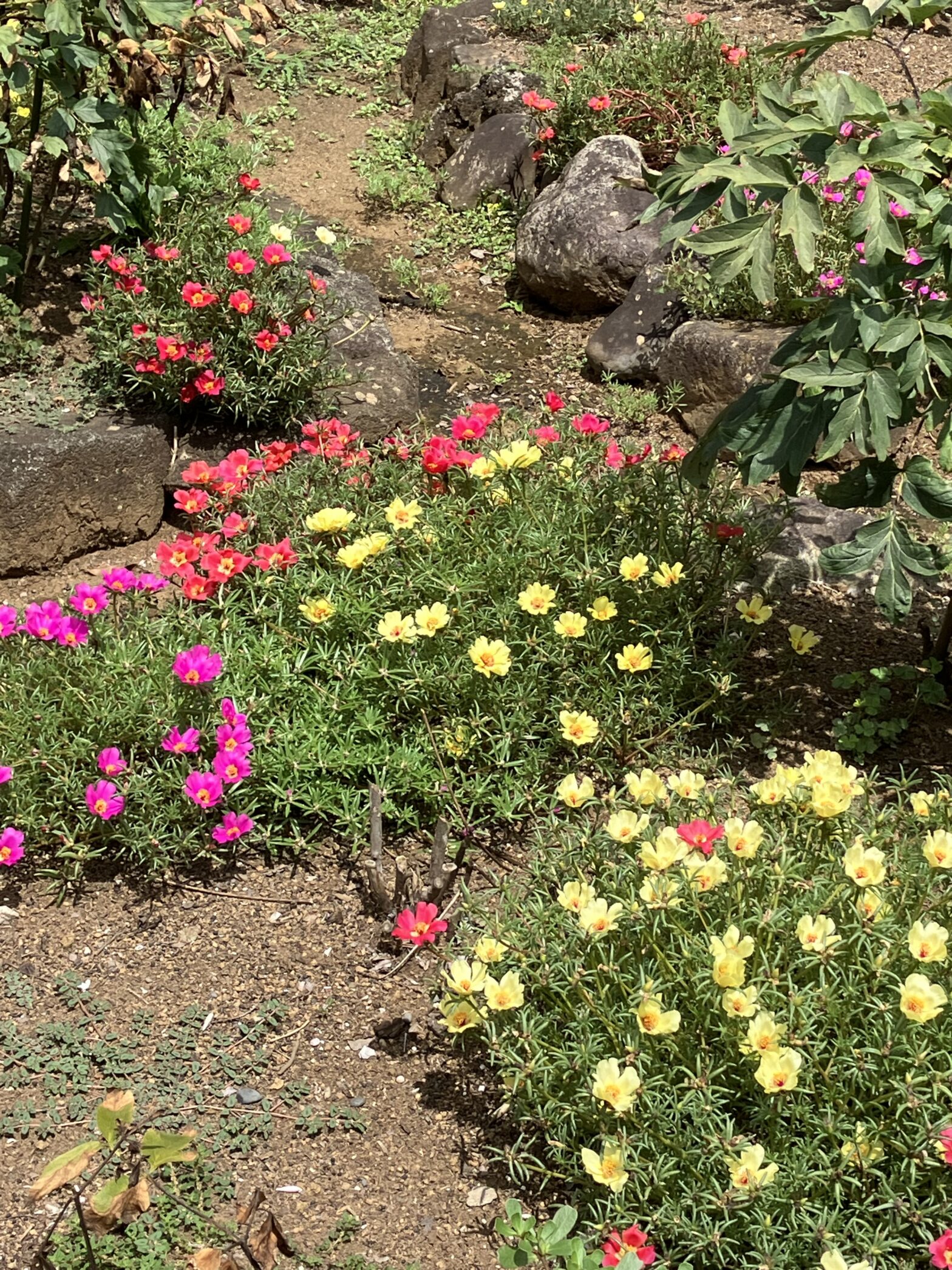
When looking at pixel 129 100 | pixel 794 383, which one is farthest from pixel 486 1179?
pixel 129 100

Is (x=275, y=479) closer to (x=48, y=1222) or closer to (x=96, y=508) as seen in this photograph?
(x=96, y=508)

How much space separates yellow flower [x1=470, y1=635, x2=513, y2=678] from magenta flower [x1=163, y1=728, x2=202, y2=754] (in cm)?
70

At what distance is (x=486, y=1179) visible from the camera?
8.46 feet

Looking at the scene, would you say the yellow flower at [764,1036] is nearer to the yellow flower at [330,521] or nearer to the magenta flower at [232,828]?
the magenta flower at [232,828]

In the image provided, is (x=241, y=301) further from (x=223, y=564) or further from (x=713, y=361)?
(x=713, y=361)

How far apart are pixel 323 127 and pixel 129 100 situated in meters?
3.46

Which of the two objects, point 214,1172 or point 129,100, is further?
point 129,100

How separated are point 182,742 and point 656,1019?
1.40 m

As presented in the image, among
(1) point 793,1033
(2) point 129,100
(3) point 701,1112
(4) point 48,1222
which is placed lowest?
(4) point 48,1222

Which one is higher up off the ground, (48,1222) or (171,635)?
(171,635)

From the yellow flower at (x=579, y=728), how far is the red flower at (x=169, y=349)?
80.5 inches

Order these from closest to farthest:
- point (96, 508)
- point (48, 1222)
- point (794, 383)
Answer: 1. point (48, 1222)
2. point (794, 383)
3. point (96, 508)

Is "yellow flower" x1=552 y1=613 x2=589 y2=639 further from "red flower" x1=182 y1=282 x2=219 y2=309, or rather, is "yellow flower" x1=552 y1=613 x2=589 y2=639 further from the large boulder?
the large boulder

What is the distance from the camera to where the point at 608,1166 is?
2.26 metres
